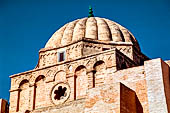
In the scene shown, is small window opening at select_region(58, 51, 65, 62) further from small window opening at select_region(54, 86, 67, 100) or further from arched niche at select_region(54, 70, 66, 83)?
small window opening at select_region(54, 86, 67, 100)

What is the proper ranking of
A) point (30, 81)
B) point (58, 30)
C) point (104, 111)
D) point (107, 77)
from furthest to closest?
point (58, 30), point (30, 81), point (107, 77), point (104, 111)

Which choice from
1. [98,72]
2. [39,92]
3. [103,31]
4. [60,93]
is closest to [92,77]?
[98,72]

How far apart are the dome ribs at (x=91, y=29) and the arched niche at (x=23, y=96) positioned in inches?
208

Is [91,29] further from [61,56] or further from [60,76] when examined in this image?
[60,76]

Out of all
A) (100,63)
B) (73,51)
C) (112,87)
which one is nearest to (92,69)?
(100,63)

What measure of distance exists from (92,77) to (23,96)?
16.9 feet

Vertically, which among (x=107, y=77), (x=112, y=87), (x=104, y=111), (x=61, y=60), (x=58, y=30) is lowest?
(x=104, y=111)

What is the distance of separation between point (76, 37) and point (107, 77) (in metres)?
5.71

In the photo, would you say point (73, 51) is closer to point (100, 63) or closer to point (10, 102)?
point (100, 63)

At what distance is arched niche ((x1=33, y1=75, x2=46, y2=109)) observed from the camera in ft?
79.7

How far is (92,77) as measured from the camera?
2305cm

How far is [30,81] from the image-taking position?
25.5 m

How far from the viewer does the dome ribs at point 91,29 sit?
27.0 metres

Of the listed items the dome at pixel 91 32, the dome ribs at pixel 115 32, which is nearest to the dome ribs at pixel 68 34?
the dome at pixel 91 32
